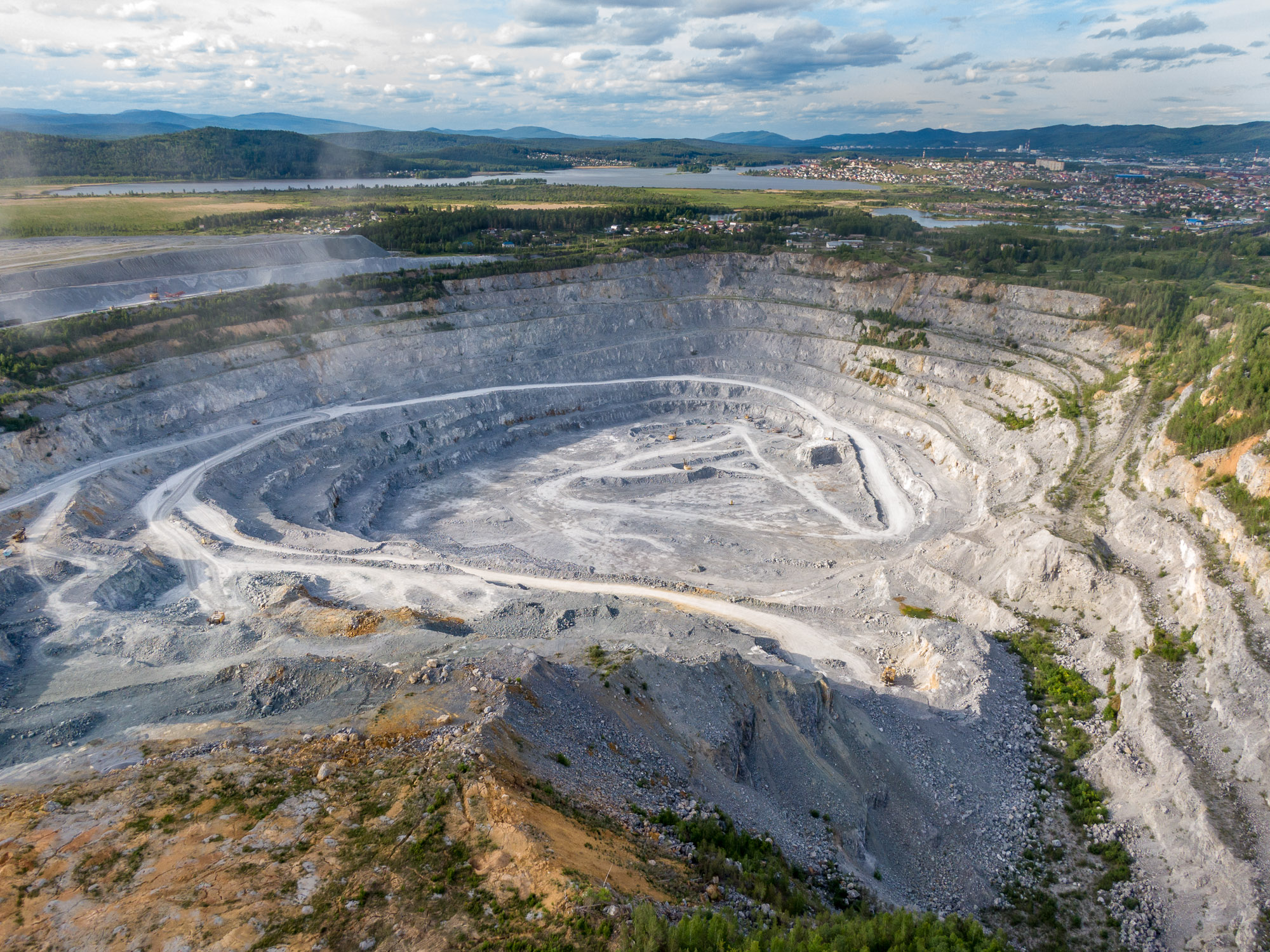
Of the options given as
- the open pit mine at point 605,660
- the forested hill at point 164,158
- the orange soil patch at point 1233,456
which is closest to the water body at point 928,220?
the open pit mine at point 605,660

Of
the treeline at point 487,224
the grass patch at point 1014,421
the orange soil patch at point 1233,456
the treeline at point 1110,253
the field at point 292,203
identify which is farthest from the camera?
the treeline at point 487,224

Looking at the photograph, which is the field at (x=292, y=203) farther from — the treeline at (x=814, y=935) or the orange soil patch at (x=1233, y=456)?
the orange soil patch at (x=1233, y=456)

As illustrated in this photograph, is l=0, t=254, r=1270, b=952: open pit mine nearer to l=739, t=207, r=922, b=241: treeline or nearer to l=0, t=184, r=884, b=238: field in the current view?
l=739, t=207, r=922, b=241: treeline

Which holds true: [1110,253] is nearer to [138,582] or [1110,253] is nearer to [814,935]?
[814,935]

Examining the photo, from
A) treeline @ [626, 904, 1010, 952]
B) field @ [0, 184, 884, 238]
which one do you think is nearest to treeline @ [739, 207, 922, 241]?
field @ [0, 184, 884, 238]

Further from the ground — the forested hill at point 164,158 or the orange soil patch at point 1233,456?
the forested hill at point 164,158

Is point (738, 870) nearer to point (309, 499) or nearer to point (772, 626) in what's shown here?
point (772, 626)

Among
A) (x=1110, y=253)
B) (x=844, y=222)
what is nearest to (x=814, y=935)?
(x=1110, y=253)

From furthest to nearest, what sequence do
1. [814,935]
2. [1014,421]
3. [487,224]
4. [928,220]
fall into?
[928,220] < [487,224] < [1014,421] < [814,935]
